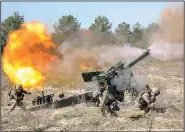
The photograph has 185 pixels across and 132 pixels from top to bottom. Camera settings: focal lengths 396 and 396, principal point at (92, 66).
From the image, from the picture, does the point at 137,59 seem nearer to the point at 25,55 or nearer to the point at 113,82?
the point at 113,82

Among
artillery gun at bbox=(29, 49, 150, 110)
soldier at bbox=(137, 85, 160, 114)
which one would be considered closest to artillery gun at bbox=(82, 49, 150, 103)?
artillery gun at bbox=(29, 49, 150, 110)

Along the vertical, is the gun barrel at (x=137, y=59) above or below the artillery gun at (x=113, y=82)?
above

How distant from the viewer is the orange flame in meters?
19.8

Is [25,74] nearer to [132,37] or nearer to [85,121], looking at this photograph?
[85,121]

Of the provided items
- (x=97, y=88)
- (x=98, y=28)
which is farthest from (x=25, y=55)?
(x=98, y=28)

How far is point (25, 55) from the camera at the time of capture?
803 inches

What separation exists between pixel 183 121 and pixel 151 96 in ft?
5.75

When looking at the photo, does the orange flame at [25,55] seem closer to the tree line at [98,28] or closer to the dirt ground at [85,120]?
the dirt ground at [85,120]

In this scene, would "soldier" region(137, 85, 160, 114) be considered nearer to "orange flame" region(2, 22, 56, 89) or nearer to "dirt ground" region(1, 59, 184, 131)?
"dirt ground" region(1, 59, 184, 131)

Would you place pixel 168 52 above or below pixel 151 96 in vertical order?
above

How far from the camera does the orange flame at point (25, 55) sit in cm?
1980

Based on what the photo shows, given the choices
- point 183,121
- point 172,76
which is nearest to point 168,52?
point 183,121

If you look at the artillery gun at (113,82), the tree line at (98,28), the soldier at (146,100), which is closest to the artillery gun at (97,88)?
the artillery gun at (113,82)

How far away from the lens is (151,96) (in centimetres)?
1424
